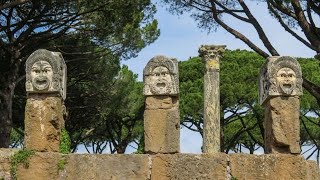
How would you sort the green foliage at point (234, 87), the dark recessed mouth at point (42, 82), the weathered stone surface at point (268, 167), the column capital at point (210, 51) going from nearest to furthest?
the weathered stone surface at point (268, 167)
the dark recessed mouth at point (42, 82)
the column capital at point (210, 51)
the green foliage at point (234, 87)

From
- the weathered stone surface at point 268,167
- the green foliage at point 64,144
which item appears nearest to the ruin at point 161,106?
the weathered stone surface at point 268,167

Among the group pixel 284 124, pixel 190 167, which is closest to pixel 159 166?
pixel 190 167

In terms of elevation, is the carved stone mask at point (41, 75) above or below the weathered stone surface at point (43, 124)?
above

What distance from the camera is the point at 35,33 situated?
1529 cm

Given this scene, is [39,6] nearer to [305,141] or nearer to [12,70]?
[12,70]

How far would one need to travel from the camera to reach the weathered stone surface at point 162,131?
23.4 feet

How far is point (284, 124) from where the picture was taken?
715 centimetres

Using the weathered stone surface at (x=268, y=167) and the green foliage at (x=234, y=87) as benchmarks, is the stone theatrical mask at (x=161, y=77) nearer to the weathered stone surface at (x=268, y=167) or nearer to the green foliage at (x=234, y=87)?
the weathered stone surface at (x=268, y=167)

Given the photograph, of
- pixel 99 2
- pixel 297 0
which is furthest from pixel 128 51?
pixel 297 0

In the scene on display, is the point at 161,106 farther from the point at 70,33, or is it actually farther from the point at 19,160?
the point at 70,33

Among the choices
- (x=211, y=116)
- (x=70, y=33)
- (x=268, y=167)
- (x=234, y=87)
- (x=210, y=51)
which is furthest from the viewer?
(x=234, y=87)

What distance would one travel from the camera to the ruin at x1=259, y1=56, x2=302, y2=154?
7.13 m

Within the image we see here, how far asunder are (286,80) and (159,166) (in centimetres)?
189

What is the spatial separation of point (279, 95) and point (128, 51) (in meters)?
9.78
